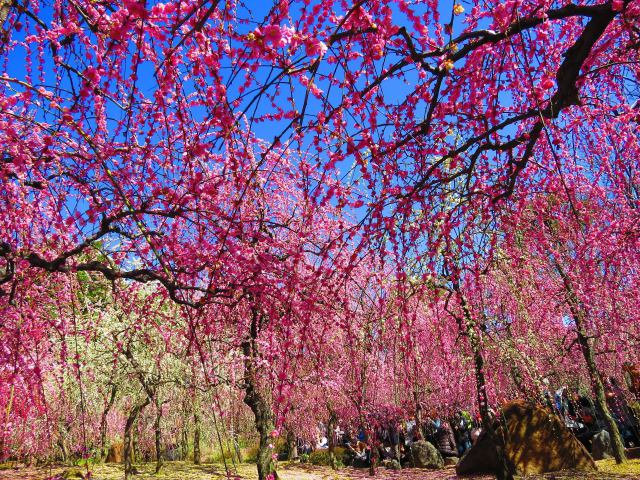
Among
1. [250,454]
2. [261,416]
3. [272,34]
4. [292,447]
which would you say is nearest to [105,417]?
[261,416]

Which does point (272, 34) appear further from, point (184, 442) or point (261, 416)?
point (184, 442)

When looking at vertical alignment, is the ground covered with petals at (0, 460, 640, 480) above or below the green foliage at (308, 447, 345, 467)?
above

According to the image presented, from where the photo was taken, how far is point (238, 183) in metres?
3.01

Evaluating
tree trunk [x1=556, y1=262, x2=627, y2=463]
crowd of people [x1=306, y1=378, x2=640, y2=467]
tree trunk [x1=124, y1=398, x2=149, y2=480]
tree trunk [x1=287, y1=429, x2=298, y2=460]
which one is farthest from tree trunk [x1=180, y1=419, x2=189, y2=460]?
tree trunk [x1=556, y1=262, x2=627, y2=463]

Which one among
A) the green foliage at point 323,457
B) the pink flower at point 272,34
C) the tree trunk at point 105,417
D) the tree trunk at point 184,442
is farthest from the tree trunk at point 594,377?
the tree trunk at point 184,442

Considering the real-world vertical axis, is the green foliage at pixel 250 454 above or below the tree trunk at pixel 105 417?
below

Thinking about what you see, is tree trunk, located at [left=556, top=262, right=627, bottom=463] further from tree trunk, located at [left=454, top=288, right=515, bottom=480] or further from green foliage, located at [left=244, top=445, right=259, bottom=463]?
green foliage, located at [left=244, top=445, right=259, bottom=463]

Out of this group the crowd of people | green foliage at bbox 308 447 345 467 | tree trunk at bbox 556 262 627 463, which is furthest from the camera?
green foliage at bbox 308 447 345 467

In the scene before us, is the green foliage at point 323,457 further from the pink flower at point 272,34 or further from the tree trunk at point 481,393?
the pink flower at point 272,34

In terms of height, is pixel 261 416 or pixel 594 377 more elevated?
pixel 594 377

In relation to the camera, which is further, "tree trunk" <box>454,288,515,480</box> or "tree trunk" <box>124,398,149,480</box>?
"tree trunk" <box>124,398,149,480</box>

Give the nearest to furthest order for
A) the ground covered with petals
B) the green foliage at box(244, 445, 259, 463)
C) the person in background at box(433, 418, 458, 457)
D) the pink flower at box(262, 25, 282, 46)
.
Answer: the pink flower at box(262, 25, 282, 46), the ground covered with petals, the person in background at box(433, 418, 458, 457), the green foliage at box(244, 445, 259, 463)

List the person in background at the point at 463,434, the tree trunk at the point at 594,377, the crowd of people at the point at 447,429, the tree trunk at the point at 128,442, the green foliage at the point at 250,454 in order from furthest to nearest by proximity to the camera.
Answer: the green foliage at the point at 250,454
the person in background at the point at 463,434
the crowd of people at the point at 447,429
the tree trunk at the point at 128,442
the tree trunk at the point at 594,377

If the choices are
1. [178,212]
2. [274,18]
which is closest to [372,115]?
[274,18]
